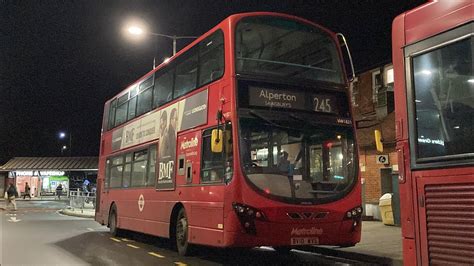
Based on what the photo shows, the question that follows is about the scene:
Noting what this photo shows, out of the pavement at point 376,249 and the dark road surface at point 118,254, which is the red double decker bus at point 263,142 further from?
the pavement at point 376,249

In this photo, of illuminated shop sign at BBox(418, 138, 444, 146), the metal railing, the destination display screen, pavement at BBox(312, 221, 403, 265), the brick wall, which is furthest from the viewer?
the metal railing

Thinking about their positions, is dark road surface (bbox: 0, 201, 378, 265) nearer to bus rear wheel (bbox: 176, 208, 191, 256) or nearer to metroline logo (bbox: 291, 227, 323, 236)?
bus rear wheel (bbox: 176, 208, 191, 256)

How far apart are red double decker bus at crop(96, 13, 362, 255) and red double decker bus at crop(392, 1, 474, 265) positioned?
3.66 meters

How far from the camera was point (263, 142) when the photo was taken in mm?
8477

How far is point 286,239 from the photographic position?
8047 millimetres

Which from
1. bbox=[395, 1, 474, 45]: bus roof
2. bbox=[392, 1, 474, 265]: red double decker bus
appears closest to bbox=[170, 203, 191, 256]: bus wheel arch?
bbox=[392, 1, 474, 265]: red double decker bus

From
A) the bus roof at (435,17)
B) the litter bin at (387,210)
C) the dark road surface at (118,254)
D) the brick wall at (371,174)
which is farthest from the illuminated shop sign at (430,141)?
the brick wall at (371,174)

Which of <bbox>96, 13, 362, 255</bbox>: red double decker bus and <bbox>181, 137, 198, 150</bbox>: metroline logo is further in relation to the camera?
<bbox>181, 137, 198, 150</bbox>: metroline logo

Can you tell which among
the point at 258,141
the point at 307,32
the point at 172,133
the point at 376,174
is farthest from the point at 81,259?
the point at 376,174

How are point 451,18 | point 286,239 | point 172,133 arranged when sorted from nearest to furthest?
1. point 451,18
2. point 286,239
3. point 172,133

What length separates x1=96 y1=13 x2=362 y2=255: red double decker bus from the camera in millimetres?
8086

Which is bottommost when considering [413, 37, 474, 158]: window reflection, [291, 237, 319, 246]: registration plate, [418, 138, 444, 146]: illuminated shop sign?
[291, 237, 319, 246]: registration plate

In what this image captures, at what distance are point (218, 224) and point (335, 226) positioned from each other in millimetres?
2129

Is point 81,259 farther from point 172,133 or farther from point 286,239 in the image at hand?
point 286,239
